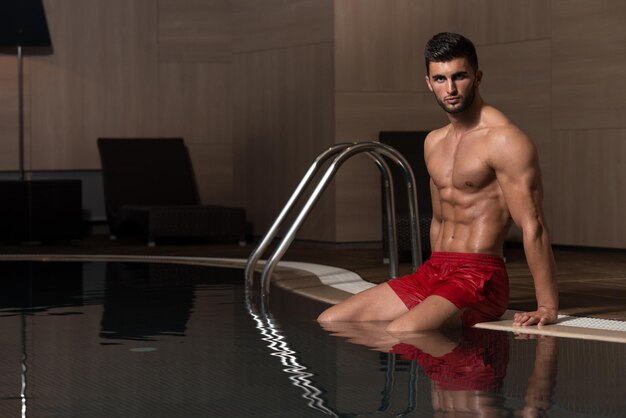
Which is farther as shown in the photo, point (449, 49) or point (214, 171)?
point (214, 171)

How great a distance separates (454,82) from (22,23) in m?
6.33

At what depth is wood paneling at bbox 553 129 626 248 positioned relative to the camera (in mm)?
8414

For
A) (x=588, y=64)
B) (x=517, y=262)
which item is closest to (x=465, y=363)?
(x=517, y=262)

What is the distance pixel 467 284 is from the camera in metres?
4.21

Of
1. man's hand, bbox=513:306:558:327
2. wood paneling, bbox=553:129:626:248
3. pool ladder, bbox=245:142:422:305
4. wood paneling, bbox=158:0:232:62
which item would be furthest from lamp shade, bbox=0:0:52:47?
man's hand, bbox=513:306:558:327

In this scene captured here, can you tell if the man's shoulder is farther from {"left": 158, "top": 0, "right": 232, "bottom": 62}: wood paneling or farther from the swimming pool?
{"left": 158, "top": 0, "right": 232, "bottom": 62}: wood paneling

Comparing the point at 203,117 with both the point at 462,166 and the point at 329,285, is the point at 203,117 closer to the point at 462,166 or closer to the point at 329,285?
the point at 329,285

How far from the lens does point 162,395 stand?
3025 millimetres

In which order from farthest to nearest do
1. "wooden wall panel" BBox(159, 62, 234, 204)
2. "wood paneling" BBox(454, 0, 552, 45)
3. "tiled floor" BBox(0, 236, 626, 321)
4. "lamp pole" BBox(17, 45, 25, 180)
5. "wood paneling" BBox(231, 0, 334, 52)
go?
"wooden wall panel" BBox(159, 62, 234, 204), "lamp pole" BBox(17, 45, 25, 180), "wood paneling" BBox(231, 0, 334, 52), "wood paneling" BBox(454, 0, 552, 45), "tiled floor" BBox(0, 236, 626, 321)

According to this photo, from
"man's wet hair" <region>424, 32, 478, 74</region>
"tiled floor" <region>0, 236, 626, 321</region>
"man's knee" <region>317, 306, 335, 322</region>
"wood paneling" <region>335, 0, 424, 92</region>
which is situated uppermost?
"wood paneling" <region>335, 0, 424, 92</region>

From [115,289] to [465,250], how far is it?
214 centimetres

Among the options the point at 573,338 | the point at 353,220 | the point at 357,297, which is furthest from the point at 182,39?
the point at 573,338

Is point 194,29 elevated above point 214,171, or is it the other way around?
point 194,29

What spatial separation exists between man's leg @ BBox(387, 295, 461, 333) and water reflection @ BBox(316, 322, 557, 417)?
3 centimetres
